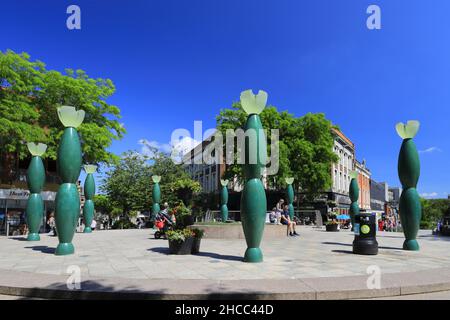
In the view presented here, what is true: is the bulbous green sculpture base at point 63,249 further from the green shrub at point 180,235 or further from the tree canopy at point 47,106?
the tree canopy at point 47,106

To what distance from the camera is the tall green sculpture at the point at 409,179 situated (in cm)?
1216

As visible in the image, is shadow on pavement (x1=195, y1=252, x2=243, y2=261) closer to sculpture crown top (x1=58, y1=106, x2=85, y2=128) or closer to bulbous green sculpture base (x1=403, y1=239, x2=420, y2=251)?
sculpture crown top (x1=58, y1=106, x2=85, y2=128)

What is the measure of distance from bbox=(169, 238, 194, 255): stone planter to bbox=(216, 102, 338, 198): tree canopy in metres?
23.2

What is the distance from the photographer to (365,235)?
11125 mm

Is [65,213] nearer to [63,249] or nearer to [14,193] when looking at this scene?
[63,249]

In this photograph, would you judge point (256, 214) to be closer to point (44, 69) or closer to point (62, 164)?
point (62, 164)

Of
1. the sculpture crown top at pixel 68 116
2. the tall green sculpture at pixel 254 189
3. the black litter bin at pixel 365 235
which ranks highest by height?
the sculpture crown top at pixel 68 116

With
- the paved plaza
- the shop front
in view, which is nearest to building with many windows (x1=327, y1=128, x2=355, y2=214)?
the shop front

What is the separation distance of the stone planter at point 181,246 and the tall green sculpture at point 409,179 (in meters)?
7.21

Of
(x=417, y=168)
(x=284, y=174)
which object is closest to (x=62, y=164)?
(x=417, y=168)

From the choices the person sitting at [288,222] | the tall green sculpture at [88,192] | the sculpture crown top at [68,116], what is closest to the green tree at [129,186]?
the tall green sculpture at [88,192]

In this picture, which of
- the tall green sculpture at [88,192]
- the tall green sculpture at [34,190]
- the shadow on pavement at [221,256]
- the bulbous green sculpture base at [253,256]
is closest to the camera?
the bulbous green sculpture base at [253,256]

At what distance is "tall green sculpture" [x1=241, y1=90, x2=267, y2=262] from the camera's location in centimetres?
880

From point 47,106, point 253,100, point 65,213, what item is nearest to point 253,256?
point 253,100
